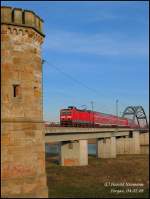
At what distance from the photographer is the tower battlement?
84.1ft

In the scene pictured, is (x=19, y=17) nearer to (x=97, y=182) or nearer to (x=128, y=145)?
(x=97, y=182)

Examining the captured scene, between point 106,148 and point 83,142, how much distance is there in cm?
1818

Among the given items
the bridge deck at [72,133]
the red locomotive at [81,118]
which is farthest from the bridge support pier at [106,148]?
the red locomotive at [81,118]

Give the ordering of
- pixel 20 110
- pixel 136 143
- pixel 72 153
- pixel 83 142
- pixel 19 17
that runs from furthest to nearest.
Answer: pixel 136 143
pixel 83 142
pixel 72 153
pixel 19 17
pixel 20 110

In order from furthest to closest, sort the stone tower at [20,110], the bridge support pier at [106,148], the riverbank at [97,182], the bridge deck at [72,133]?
the bridge support pier at [106,148], the bridge deck at [72,133], the riverbank at [97,182], the stone tower at [20,110]

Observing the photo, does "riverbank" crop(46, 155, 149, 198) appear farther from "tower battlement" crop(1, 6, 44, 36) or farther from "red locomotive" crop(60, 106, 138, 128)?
"tower battlement" crop(1, 6, 44, 36)

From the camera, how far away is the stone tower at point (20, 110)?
24953 millimetres

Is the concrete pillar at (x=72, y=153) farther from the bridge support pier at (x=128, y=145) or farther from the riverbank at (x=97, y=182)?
the bridge support pier at (x=128, y=145)

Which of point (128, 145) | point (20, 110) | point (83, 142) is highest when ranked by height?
point (20, 110)

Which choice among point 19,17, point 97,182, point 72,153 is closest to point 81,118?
point 72,153

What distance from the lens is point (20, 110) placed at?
25703 millimetres

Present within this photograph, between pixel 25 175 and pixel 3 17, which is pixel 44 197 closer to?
pixel 25 175

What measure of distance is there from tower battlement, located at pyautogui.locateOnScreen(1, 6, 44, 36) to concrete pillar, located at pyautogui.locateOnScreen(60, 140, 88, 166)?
37362mm

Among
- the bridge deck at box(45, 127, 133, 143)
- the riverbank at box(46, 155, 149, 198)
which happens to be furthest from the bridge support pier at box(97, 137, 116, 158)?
the riverbank at box(46, 155, 149, 198)
